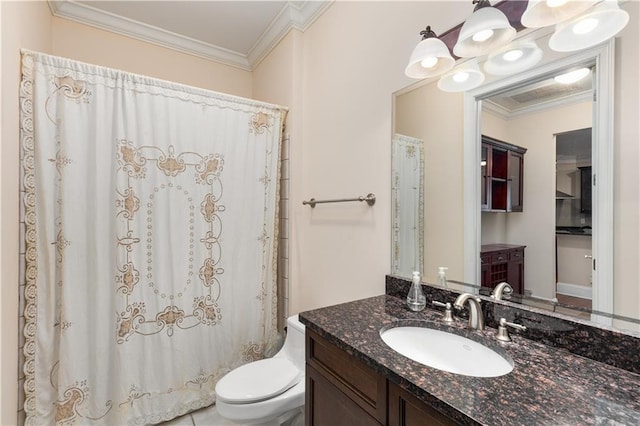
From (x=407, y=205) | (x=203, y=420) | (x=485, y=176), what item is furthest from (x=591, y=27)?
(x=203, y=420)

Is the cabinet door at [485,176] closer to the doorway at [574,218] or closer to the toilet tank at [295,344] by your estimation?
the doorway at [574,218]

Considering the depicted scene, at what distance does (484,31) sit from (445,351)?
107 centimetres

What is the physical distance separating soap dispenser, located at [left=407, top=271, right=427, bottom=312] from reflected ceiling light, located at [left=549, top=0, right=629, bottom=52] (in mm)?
887

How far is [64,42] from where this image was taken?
6.75 ft

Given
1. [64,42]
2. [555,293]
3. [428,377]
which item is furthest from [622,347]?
[64,42]

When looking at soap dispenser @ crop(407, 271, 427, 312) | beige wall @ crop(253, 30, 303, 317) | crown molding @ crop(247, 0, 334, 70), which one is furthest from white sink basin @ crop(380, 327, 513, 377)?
crown molding @ crop(247, 0, 334, 70)

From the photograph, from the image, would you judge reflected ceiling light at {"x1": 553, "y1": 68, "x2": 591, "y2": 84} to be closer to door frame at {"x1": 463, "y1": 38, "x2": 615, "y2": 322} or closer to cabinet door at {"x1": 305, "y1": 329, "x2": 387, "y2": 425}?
door frame at {"x1": 463, "y1": 38, "x2": 615, "y2": 322}

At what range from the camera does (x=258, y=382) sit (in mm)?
1430

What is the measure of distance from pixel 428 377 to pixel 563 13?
3.50 ft

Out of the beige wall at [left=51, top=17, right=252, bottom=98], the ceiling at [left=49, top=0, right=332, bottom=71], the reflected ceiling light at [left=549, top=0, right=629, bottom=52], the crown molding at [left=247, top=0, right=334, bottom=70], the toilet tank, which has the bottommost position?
the toilet tank

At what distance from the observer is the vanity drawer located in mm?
1018

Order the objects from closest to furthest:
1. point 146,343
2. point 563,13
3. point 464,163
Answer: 1. point 563,13
2. point 464,163
3. point 146,343

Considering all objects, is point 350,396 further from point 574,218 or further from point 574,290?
point 574,218

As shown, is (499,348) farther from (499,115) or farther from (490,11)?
(490,11)
